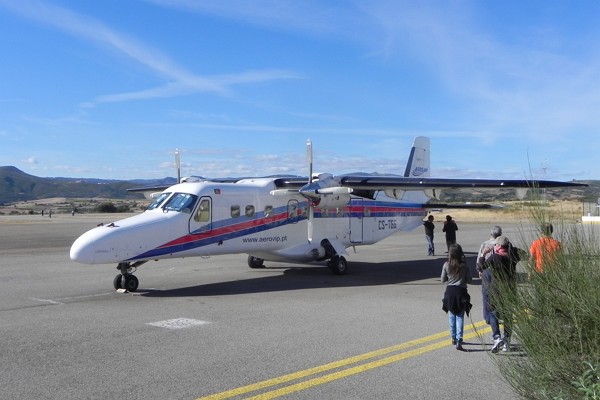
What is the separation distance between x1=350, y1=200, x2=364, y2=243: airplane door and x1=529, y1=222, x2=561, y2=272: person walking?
1424 cm

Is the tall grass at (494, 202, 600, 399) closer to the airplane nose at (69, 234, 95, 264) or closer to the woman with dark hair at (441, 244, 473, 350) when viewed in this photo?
the woman with dark hair at (441, 244, 473, 350)

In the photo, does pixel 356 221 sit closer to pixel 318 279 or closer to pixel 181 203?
pixel 318 279

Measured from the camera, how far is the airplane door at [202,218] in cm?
1509

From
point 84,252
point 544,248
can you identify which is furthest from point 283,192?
point 544,248

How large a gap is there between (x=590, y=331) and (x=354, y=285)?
35.9ft

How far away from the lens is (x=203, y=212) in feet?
50.3

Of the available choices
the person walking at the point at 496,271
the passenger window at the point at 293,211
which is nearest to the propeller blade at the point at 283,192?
the passenger window at the point at 293,211

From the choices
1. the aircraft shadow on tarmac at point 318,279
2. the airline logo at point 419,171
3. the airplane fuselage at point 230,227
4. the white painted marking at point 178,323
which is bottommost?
the white painted marking at point 178,323

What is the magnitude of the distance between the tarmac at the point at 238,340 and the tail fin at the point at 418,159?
8.08m

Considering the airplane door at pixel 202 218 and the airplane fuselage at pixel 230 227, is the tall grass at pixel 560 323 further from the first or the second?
the airplane door at pixel 202 218

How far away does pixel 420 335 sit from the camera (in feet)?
30.4

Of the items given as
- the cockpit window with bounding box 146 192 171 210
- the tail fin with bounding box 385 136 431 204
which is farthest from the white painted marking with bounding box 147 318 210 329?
the tail fin with bounding box 385 136 431 204

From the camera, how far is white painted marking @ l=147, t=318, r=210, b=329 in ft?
32.9

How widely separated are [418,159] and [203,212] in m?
11.9
